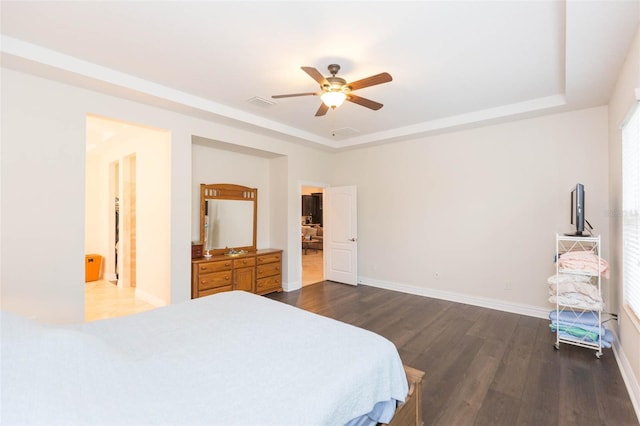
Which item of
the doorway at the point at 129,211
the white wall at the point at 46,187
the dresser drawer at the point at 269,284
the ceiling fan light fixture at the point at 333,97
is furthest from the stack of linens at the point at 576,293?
the white wall at the point at 46,187

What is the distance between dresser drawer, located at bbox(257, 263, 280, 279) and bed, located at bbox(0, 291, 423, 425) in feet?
9.68

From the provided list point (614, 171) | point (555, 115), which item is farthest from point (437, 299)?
point (555, 115)

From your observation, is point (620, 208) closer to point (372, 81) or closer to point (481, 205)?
point (481, 205)

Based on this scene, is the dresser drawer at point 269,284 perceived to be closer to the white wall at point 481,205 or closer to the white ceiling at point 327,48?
the white wall at point 481,205

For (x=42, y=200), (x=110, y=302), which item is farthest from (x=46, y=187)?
(x=110, y=302)

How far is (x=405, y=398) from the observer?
65.7 inches

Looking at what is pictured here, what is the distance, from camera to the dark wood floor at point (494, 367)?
6.75 ft

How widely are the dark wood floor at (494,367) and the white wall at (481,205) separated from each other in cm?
52

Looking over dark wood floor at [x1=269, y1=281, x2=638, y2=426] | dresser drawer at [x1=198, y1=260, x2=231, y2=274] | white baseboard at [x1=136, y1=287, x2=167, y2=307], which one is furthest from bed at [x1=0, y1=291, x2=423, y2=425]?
white baseboard at [x1=136, y1=287, x2=167, y2=307]

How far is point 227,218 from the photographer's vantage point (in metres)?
4.96

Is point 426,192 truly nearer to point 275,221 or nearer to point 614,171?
point 614,171

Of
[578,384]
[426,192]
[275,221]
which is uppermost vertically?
[426,192]

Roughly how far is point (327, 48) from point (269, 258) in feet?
11.4

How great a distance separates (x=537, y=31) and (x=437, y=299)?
3713 mm
